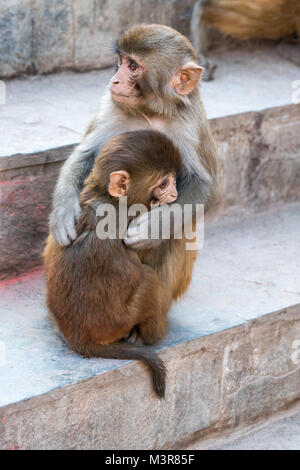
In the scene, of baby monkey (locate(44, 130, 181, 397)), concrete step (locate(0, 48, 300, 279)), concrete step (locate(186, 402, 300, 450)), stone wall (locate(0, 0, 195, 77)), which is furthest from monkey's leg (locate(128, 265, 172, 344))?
stone wall (locate(0, 0, 195, 77))

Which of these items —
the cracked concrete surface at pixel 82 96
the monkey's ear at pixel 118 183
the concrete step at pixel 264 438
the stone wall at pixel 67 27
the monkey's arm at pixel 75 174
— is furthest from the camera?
the stone wall at pixel 67 27

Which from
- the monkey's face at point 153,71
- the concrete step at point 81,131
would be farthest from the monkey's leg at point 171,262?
the concrete step at point 81,131

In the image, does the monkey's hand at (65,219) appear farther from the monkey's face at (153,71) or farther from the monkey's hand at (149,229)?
the monkey's face at (153,71)

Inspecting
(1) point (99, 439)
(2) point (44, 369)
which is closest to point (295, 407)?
(1) point (99, 439)

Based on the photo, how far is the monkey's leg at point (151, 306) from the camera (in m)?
3.37

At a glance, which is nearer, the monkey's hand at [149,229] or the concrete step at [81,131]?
the monkey's hand at [149,229]

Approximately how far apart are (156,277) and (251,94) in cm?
211

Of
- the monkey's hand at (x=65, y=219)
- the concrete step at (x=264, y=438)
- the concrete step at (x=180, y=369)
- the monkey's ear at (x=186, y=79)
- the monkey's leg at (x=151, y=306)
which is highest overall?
the monkey's ear at (x=186, y=79)

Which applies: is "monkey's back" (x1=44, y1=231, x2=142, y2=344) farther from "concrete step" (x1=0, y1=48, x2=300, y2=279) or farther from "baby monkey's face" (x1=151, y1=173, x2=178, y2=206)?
"concrete step" (x1=0, y1=48, x2=300, y2=279)

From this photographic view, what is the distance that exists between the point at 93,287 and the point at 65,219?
330mm

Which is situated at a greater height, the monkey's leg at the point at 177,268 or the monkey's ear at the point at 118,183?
the monkey's ear at the point at 118,183

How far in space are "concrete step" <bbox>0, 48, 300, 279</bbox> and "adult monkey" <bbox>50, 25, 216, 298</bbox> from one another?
37cm
